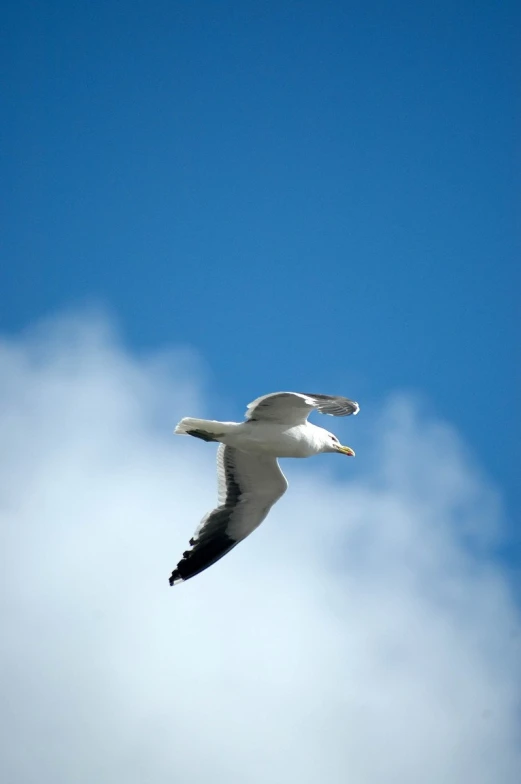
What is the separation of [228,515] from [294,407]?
179 centimetres

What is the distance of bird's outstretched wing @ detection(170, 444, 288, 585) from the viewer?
34.7 ft

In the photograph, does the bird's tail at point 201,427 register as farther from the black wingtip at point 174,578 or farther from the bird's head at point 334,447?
the black wingtip at point 174,578

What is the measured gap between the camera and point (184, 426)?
9.55 m

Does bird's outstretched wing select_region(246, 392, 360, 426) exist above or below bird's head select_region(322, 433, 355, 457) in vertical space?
below

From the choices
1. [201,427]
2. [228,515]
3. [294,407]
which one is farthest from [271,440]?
[228,515]

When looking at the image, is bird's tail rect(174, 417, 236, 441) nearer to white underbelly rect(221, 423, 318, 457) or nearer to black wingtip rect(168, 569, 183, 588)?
white underbelly rect(221, 423, 318, 457)

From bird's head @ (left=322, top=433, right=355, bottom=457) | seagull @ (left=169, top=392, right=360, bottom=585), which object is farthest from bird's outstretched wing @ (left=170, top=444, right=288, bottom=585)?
bird's head @ (left=322, top=433, right=355, bottom=457)

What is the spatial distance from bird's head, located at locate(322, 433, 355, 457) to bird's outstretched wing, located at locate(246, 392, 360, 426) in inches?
24.7

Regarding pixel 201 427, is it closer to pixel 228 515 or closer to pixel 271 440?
pixel 271 440

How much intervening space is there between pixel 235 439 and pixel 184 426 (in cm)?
53

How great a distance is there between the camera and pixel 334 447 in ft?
34.2

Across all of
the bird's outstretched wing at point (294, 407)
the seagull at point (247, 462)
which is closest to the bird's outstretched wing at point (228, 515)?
the seagull at point (247, 462)

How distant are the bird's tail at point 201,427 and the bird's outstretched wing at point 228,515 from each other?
2.87ft

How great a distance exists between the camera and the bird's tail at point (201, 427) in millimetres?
9516
